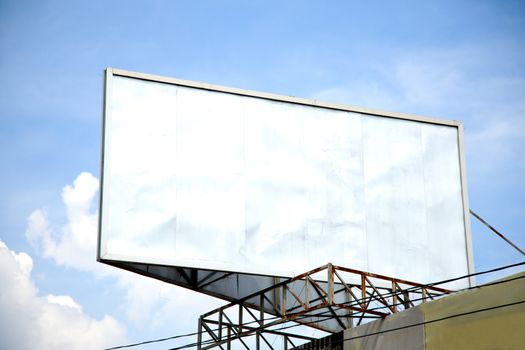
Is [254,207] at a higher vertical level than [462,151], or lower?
lower

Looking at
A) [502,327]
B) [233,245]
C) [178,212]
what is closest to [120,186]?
[178,212]

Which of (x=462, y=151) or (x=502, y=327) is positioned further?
(x=462, y=151)

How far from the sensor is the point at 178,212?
2453 centimetres

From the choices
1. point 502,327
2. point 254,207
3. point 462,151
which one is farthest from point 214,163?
point 502,327

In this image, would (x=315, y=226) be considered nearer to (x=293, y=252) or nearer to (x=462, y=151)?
(x=293, y=252)

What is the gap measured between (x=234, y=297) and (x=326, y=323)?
3.53m

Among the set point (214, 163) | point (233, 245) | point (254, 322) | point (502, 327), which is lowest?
point (502, 327)

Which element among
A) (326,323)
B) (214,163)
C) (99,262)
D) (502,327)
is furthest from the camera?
(326,323)

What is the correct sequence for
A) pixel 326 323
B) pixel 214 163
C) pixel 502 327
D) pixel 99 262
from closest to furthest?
1. pixel 502 327
2. pixel 99 262
3. pixel 214 163
4. pixel 326 323

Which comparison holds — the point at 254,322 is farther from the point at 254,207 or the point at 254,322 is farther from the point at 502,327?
the point at 502,327

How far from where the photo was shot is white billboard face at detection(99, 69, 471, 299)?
24.4 metres

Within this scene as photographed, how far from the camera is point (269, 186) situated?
2588cm

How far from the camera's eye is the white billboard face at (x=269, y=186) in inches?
959

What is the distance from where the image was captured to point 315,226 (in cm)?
2620
